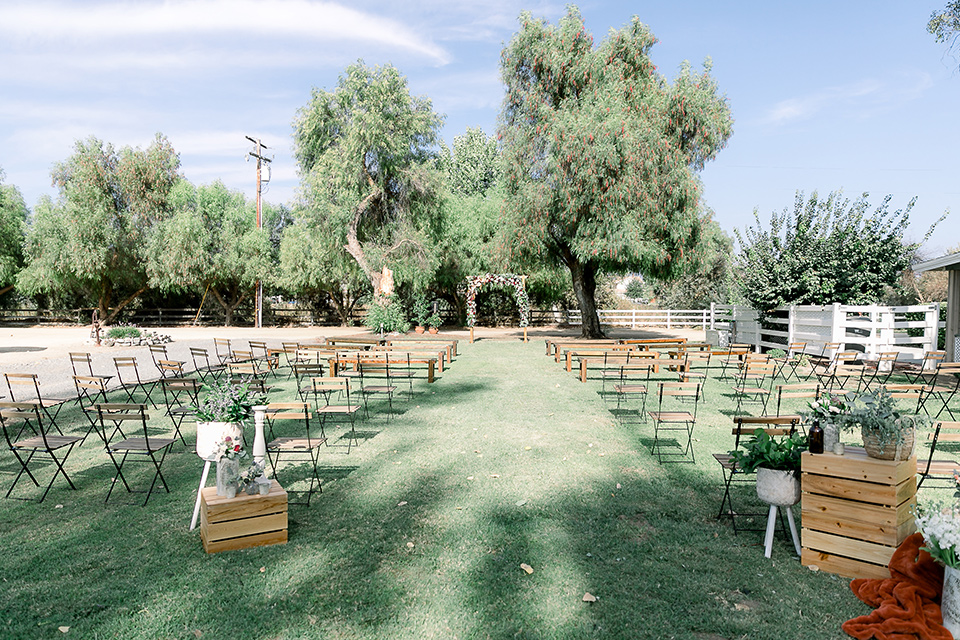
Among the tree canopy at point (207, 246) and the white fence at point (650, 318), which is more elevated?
the tree canopy at point (207, 246)

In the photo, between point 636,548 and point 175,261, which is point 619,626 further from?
point 175,261

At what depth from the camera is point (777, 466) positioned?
152 inches

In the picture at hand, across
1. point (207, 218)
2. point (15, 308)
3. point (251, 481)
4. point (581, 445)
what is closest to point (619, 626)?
point (251, 481)

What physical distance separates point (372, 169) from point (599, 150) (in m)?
10.2

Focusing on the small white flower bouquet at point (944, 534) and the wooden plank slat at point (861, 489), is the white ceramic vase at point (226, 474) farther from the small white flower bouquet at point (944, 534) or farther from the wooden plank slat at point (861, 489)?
the small white flower bouquet at point (944, 534)

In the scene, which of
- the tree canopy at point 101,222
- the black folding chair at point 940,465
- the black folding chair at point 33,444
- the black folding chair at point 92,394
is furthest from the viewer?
the tree canopy at point 101,222

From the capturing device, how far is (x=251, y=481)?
4.04 m

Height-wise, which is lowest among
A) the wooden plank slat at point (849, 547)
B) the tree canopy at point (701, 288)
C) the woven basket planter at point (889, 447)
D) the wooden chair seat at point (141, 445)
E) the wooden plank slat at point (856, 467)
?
the wooden plank slat at point (849, 547)

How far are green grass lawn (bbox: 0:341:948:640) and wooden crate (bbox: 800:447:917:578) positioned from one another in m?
0.15

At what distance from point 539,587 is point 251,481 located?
6.70 ft

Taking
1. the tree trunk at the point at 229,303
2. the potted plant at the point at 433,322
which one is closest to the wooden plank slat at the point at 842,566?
the potted plant at the point at 433,322

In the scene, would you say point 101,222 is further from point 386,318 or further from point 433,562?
point 433,562

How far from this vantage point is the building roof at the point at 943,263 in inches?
501

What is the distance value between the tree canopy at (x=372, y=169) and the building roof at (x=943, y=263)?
52.4 feet
